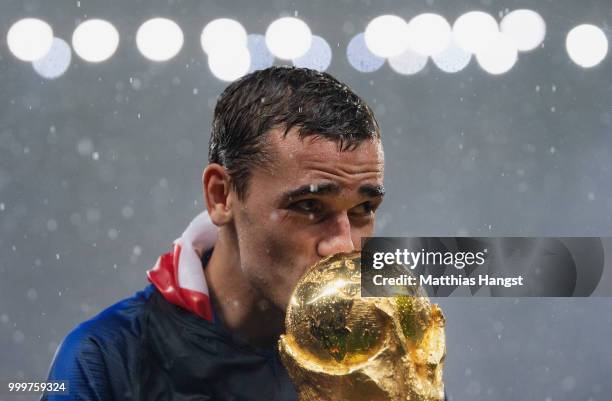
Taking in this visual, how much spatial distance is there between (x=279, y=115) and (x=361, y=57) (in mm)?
2732

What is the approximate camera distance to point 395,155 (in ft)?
13.0

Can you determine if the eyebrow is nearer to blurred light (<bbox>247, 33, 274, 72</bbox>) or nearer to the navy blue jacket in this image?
the navy blue jacket

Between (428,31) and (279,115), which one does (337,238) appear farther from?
(428,31)

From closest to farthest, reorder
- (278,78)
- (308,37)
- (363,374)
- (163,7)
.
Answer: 1. (363,374)
2. (278,78)
3. (308,37)
4. (163,7)

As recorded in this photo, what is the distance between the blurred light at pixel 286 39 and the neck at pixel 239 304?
6.03ft

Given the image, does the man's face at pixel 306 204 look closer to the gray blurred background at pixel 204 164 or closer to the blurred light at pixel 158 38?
the blurred light at pixel 158 38

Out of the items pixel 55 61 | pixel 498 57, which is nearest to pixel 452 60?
pixel 498 57

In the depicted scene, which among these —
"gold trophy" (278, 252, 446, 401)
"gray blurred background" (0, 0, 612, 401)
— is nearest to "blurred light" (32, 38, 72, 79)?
"gray blurred background" (0, 0, 612, 401)

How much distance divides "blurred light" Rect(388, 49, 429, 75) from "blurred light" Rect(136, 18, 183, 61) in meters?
1.03

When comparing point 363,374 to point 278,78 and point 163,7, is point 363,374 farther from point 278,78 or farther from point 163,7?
point 163,7

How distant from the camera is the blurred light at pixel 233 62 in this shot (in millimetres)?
3252

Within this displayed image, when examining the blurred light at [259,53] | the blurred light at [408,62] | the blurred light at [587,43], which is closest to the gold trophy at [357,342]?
the blurred light at [259,53]

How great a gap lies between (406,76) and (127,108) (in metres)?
1.36

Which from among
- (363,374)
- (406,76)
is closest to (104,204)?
(406,76)
